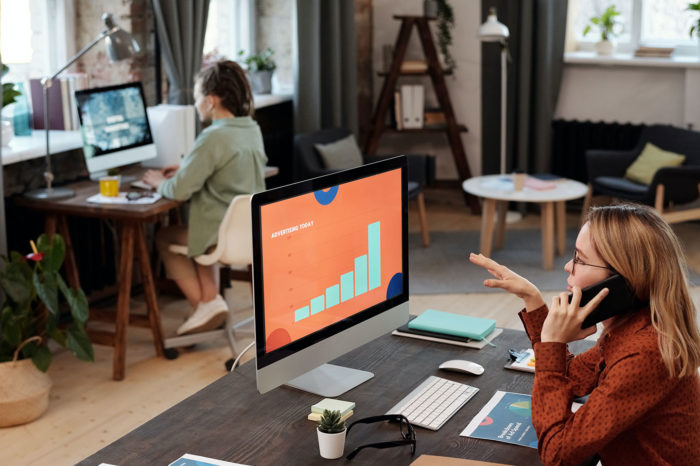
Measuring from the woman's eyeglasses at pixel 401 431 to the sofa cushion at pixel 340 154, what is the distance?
3.85 m

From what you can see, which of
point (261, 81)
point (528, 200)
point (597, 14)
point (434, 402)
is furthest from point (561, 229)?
point (434, 402)

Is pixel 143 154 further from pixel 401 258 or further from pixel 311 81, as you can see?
pixel 401 258

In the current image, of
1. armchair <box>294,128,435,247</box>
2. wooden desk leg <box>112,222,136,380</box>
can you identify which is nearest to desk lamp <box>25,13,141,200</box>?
wooden desk leg <box>112,222,136,380</box>

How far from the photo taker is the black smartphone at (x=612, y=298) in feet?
5.54

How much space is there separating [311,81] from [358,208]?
13.1 feet

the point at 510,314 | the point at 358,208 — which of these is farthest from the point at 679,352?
the point at 510,314

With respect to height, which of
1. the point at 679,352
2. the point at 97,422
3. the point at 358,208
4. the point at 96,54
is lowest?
the point at 97,422

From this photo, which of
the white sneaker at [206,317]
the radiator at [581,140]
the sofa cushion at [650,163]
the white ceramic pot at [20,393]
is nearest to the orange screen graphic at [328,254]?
the white ceramic pot at [20,393]

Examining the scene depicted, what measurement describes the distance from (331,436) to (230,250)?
2304 millimetres

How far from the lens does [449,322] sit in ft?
7.89

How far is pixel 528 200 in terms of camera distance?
17.1ft

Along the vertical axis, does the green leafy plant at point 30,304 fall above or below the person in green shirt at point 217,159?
below

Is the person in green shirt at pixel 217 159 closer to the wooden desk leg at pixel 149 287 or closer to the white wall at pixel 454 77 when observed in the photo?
the wooden desk leg at pixel 149 287

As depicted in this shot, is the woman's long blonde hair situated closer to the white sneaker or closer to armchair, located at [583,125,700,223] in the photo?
the white sneaker
